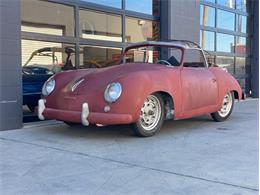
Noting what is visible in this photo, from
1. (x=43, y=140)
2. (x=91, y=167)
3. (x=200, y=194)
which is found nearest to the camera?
(x=200, y=194)

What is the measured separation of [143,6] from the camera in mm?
9156

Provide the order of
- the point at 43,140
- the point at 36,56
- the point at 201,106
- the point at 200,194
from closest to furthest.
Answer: the point at 200,194 → the point at 43,140 → the point at 201,106 → the point at 36,56

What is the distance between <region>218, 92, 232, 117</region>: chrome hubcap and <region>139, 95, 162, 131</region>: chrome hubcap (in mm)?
1900

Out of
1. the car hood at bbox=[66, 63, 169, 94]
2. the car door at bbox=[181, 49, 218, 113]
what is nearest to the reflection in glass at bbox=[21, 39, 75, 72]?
the car hood at bbox=[66, 63, 169, 94]

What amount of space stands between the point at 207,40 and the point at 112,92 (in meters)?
6.65

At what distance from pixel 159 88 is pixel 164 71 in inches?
13.9

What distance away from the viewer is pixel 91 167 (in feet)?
13.0

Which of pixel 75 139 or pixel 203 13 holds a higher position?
pixel 203 13

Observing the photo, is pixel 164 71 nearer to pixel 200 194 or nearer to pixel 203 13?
pixel 200 194

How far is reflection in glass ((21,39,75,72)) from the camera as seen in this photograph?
6723mm

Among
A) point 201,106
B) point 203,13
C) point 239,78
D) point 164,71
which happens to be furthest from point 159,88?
point 239,78

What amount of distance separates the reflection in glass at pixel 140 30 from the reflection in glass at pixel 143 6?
231mm

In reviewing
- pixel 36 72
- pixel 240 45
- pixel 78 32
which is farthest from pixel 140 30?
pixel 240 45

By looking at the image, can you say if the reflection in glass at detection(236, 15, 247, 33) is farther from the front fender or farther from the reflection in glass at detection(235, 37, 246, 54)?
the front fender
